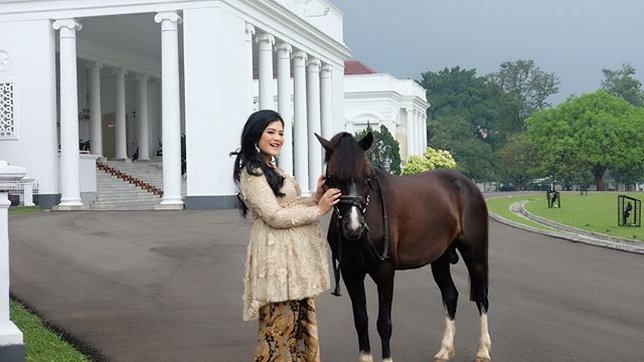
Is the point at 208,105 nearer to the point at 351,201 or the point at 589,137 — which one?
the point at 351,201

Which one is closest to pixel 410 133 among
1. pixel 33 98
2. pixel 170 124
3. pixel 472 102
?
pixel 472 102

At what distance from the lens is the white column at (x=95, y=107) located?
34344 mm

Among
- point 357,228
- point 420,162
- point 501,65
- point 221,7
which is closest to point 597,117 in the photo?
point 420,162

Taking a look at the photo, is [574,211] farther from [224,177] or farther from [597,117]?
[597,117]

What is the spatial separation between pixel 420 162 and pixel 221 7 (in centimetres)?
3197

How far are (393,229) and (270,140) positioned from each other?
135 centimetres

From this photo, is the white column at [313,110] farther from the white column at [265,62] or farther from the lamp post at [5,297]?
the lamp post at [5,297]

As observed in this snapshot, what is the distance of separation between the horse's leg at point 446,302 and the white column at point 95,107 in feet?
98.1

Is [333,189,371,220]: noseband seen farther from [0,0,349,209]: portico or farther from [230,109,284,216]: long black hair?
[0,0,349,209]: portico

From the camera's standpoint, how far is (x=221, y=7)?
84.8 feet

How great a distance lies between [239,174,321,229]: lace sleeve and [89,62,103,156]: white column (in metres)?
31.4

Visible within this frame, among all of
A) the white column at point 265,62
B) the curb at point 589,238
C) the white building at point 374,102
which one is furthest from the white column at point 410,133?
the curb at point 589,238

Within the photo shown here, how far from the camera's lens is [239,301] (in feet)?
31.3

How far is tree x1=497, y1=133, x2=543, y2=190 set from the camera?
77.9 m
